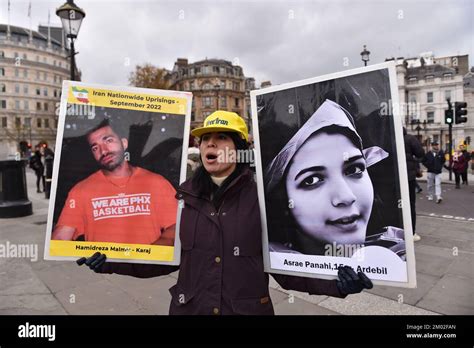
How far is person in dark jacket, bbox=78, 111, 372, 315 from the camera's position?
168 cm

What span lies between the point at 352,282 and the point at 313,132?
2.59 feet

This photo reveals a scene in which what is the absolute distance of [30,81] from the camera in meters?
76.1

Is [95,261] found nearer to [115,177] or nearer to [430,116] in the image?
[115,177]

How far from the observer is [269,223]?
5.96 ft

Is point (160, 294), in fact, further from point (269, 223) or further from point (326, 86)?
point (326, 86)

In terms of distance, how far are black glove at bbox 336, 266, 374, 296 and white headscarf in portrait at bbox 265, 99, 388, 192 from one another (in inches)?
21.6

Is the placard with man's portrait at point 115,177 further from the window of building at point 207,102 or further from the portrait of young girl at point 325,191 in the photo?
the window of building at point 207,102

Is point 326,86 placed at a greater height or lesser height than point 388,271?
greater

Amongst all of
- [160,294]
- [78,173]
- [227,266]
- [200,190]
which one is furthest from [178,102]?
[160,294]

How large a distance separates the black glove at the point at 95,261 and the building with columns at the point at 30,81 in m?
76.3

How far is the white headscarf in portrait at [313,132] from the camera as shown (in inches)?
61.9

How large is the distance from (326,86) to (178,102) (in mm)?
913

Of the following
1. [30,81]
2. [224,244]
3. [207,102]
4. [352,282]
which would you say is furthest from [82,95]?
[30,81]

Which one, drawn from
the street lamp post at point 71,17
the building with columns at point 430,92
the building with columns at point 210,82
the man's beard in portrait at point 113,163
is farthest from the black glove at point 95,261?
the building with columns at point 210,82
